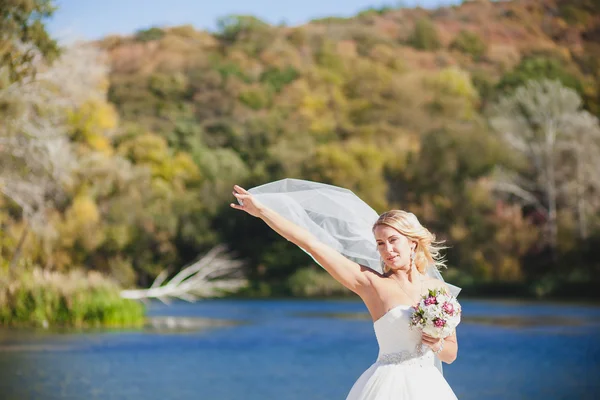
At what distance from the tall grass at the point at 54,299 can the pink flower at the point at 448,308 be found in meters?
14.2

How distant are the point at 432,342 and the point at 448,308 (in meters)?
0.19

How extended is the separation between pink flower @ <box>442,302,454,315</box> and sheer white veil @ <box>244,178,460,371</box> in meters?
0.87

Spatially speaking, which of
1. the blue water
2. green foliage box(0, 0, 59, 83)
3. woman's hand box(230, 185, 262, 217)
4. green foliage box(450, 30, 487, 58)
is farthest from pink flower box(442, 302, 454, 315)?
green foliage box(450, 30, 487, 58)

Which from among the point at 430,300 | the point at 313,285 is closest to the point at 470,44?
the point at 313,285

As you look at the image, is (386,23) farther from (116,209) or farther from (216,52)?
(116,209)

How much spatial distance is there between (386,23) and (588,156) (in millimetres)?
49119

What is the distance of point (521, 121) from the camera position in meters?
36.5

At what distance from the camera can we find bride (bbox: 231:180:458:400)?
364 cm

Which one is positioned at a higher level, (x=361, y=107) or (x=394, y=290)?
(x=361, y=107)

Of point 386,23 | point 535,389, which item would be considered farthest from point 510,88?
point 535,389

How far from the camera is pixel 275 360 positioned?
1442cm

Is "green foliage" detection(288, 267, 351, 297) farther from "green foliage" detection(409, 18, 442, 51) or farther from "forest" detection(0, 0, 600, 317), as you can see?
"green foliage" detection(409, 18, 442, 51)

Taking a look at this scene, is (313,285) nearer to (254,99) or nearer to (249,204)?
(254,99)

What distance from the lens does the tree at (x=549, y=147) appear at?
34.1 meters
